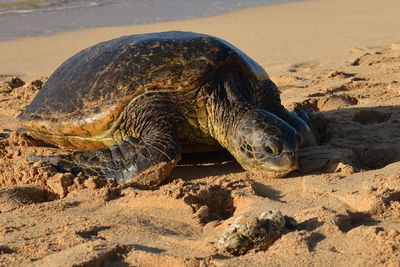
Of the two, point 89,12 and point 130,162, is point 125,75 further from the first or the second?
point 89,12

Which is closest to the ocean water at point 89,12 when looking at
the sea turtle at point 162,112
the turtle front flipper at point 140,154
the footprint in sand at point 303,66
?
the footprint in sand at point 303,66

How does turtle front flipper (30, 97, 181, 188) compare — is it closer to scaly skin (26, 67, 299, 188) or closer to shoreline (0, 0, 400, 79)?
A: scaly skin (26, 67, 299, 188)

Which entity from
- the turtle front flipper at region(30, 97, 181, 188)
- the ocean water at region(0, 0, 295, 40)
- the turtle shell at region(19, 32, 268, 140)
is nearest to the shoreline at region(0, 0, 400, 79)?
the ocean water at region(0, 0, 295, 40)

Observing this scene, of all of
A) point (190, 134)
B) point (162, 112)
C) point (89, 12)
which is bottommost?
point (190, 134)

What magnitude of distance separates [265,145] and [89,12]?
39.2 feet

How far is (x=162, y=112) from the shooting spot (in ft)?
14.0

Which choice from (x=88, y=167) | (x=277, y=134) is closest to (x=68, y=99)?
(x=88, y=167)

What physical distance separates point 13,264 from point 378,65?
19.3 feet

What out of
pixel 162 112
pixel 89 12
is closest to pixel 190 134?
pixel 162 112

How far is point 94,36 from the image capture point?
1142cm

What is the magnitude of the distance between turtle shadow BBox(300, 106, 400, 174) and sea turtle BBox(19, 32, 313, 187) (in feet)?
0.70

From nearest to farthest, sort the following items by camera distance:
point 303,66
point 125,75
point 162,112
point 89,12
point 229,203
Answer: point 229,203 < point 162,112 < point 125,75 < point 303,66 < point 89,12

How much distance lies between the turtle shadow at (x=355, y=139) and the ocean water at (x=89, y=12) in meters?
7.96

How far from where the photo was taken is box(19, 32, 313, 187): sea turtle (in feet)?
12.8
